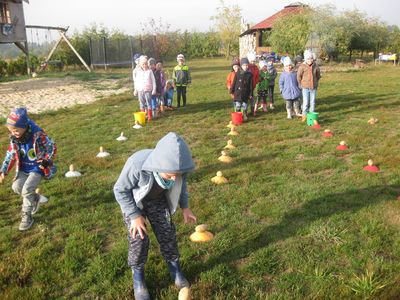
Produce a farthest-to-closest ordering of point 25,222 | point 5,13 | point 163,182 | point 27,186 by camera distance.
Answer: point 5,13 → point 25,222 → point 27,186 → point 163,182

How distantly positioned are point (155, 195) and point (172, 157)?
67cm

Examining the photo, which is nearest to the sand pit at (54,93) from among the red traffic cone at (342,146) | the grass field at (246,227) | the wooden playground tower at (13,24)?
the wooden playground tower at (13,24)

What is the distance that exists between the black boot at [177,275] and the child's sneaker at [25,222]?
7.14ft

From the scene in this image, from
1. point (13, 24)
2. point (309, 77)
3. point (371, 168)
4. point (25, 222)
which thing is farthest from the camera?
point (13, 24)

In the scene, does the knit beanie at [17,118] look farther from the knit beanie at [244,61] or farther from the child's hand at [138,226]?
the knit beanie at [244,61]

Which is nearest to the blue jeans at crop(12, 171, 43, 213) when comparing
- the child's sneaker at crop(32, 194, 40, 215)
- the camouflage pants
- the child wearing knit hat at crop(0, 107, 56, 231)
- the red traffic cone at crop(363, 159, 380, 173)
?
the child wearing knit hat at crop(0, 107, 56, 231)

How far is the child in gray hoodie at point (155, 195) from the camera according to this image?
2.61 metres

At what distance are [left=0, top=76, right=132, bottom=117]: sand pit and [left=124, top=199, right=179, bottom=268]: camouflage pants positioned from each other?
10599 millimetres

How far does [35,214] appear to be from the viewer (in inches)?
193

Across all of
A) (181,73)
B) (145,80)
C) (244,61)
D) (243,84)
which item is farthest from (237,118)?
(181,73)

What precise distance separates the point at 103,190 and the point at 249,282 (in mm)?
3015

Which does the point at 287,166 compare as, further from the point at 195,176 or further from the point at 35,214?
the point at 35,214

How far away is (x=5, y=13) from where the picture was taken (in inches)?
910

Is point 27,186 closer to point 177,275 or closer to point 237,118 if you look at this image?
point 177,275
